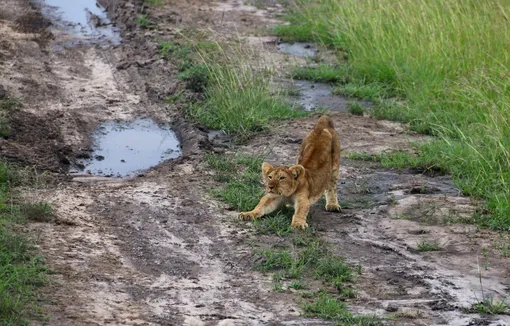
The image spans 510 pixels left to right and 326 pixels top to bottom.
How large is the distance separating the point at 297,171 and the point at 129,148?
2.74 meters

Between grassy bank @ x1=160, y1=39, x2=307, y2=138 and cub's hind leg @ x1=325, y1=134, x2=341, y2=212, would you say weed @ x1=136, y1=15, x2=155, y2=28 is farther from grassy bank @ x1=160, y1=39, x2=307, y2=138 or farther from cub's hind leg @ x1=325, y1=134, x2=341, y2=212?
cub's hind leg @ x1=325, y1=134, x2=341, y2=212

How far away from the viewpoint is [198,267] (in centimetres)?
730

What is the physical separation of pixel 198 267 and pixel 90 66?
6.41m

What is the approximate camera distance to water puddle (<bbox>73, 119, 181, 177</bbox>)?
32.5 feet

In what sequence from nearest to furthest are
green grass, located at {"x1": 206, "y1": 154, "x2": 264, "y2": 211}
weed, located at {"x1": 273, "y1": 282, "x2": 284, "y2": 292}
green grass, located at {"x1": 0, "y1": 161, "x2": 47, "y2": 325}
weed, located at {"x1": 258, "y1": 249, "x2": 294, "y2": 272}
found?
green grass, located at {"x1": 0, "y1": 161, "x2": 47, "y2": 325}, weed, located at {"x1": 273, "y1": 282, "x2": 284, "y2": 292}, weed, located at {"x1": 258, "y1": 249, "x2": 294, "y2": 272}, green grass, located at {"x1": 206, "y1": 154, "x2": 264, "y2": 211}

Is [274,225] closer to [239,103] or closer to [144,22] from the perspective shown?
[239,103]

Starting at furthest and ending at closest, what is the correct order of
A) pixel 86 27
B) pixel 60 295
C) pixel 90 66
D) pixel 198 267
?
1. pixel 86 27
2. pixel 90 66
3. pixel 198 267
4. pixel 60 295

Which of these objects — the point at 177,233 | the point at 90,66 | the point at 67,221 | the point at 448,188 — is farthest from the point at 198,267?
the point at 90,66

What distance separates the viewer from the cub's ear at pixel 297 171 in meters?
8.23

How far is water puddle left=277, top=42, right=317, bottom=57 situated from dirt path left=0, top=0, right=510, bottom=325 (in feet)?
6.88

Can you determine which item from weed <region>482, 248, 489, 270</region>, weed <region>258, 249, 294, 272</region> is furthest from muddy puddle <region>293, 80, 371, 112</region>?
weed <region>258, 249, 294, 272</region>

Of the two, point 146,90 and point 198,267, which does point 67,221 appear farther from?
point 146,90

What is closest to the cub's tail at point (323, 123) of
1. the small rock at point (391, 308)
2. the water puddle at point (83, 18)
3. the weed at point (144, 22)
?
the small rock at point (391, 308)

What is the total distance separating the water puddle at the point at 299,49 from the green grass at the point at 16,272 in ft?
21.9
